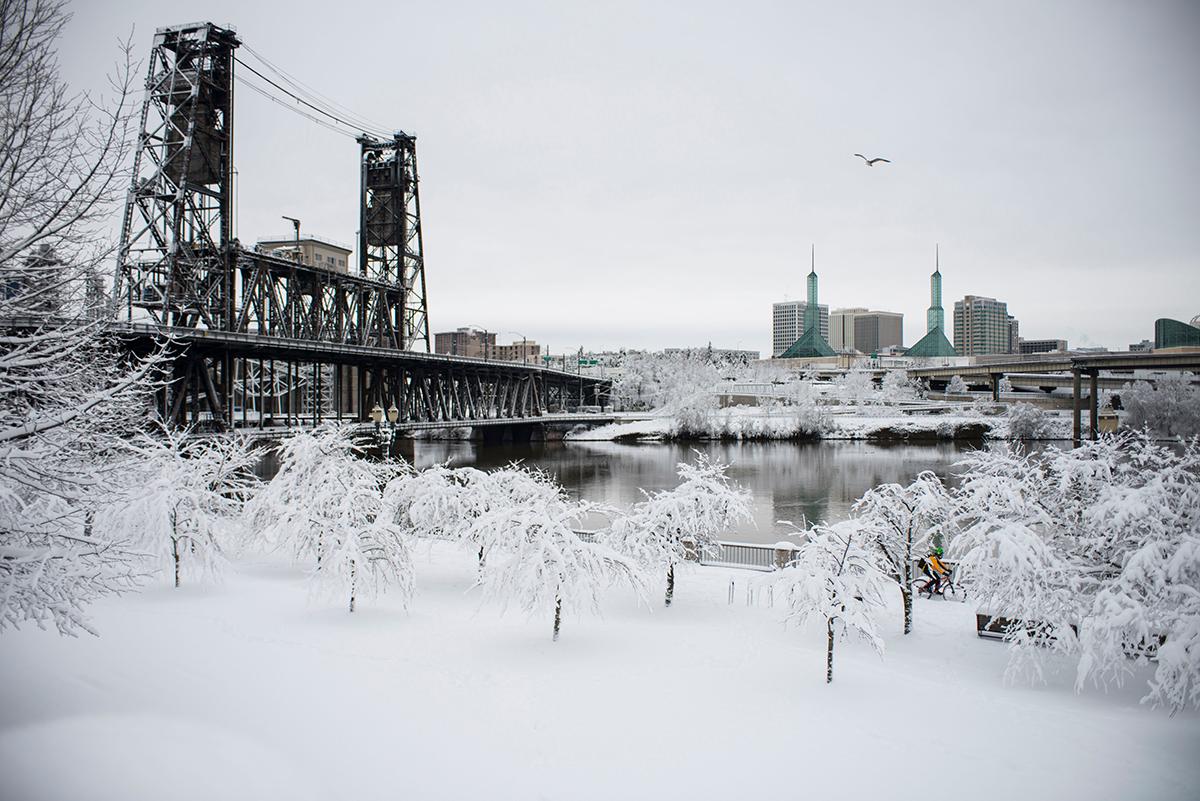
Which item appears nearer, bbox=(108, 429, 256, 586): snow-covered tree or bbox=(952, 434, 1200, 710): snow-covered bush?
bbox=(952, 434, 1200, 710): snow-covered bush

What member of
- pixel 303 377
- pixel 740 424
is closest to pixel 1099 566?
pixel 740 424

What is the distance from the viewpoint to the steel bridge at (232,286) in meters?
38.2

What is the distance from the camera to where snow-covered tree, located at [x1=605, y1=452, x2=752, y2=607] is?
1800 centimetres

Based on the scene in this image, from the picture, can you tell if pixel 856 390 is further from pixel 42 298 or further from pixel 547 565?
pixel 42 298

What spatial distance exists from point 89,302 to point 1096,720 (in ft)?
50.1

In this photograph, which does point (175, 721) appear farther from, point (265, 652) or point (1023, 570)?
point (1023, 570)

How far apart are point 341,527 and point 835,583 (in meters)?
10.7

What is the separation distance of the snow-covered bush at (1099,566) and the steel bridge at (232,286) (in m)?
24.6

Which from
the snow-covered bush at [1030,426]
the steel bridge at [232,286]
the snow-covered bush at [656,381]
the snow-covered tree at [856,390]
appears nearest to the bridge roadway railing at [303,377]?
the steel bridge at [232,286]

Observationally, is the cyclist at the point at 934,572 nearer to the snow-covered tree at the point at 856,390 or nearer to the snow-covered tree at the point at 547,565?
the snow-covered tree at the point at 547,565

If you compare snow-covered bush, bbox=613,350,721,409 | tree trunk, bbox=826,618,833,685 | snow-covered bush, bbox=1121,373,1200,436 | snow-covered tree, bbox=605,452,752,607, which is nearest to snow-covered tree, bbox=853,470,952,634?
snow-covered tree, bbox=605,452,752,607

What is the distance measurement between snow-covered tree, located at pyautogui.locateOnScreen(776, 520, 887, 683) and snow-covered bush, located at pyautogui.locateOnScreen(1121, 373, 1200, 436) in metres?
59.0

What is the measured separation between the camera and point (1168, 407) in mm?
63312

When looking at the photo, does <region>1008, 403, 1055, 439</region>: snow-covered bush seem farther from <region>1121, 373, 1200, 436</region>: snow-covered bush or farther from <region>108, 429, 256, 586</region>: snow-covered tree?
<region>108, 429, 256, 586</region>: snow-covered tree
